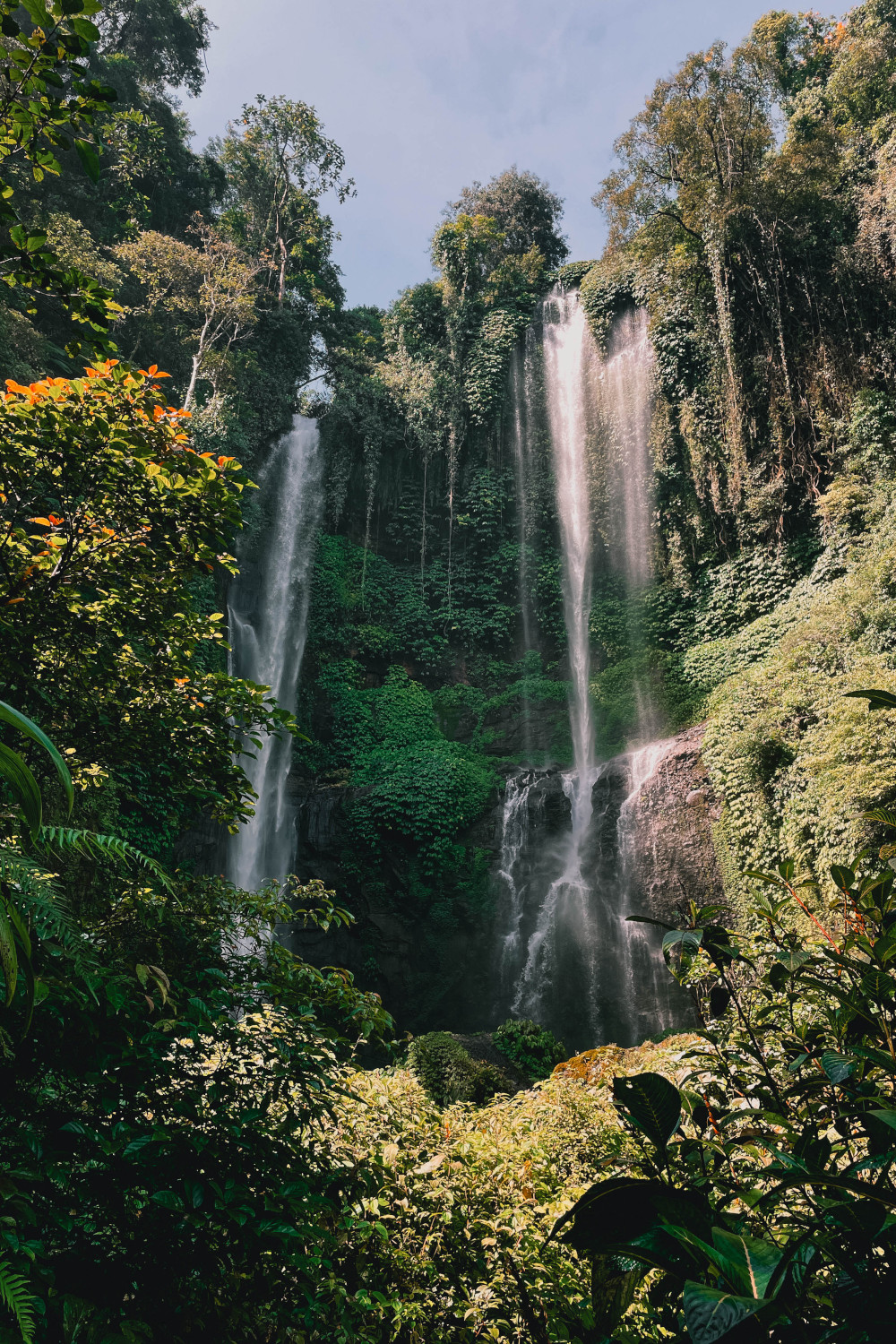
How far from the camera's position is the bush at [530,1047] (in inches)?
323

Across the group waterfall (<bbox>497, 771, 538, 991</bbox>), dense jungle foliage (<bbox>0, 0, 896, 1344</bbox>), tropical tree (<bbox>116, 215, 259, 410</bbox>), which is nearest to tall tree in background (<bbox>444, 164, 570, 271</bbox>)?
dense jungle foliage (<bbox>0, 0, 896, 1344</bbox>)

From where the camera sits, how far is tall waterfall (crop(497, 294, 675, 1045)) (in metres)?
10.6

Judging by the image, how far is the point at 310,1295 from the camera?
168 centimetres

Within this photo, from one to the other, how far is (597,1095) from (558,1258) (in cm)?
139

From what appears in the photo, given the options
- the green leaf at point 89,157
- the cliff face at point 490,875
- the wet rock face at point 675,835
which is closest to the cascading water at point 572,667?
the cliff face at point 490,875

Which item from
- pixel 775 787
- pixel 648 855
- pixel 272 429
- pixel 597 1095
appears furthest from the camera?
pixel 272 429

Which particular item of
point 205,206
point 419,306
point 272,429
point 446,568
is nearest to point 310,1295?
point 446,568

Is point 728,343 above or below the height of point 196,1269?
above

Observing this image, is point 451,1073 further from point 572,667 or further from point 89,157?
point 572,667

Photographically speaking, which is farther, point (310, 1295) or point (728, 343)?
point (728, 343)

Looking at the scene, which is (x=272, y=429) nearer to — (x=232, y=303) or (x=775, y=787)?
(x=232, y=303)

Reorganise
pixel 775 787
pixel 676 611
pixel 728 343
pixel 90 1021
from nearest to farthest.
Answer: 1. pixel 90 1021
2. pixel 775 787
3. pixel 728 343
4. pixel 676 611

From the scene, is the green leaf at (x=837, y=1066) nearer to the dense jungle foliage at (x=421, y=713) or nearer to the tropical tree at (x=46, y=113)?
the dense jungle foliage at (x=421, y=713)

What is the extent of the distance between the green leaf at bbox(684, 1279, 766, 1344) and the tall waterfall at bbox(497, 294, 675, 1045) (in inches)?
413
